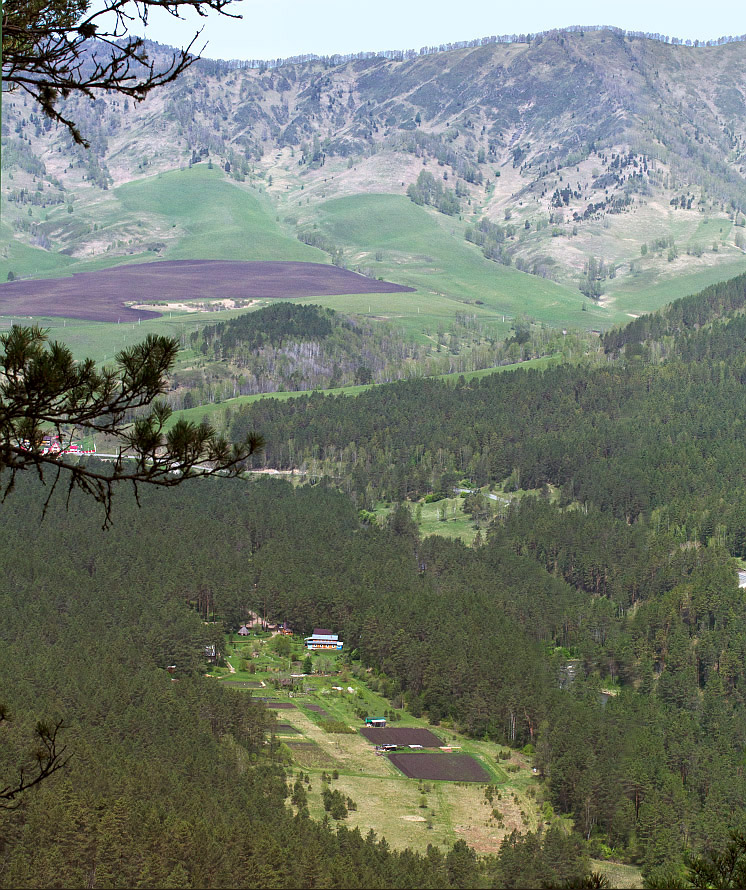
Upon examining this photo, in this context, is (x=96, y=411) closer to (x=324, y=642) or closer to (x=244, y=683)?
(x=244, y=683)

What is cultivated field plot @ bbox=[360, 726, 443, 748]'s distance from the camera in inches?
4461

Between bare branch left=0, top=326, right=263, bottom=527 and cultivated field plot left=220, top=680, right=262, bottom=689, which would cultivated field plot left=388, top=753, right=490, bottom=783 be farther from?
bare branch left=0, top=326, right=263, bottom=527

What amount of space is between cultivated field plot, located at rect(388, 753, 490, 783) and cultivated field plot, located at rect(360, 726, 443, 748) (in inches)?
145

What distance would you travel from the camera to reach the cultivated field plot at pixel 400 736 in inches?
A: 4461

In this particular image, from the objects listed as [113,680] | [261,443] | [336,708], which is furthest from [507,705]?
[261,443]

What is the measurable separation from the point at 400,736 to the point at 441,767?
9726 mm

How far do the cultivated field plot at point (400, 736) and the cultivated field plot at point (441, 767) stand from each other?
3687 mm

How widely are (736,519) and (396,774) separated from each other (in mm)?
90852

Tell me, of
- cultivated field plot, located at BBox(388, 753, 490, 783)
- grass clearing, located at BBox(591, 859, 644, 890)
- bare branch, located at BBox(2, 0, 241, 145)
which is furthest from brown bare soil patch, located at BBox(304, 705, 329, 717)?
bare branch, located at BBox(2, 0, 241, 145)

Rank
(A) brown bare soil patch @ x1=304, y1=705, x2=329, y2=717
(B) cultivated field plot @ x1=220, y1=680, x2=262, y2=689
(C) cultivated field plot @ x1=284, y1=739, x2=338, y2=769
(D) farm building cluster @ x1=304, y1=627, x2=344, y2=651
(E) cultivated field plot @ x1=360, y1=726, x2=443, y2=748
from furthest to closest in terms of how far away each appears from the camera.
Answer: (D) farm building cluster @ x1=304, y1=627, x2=344, y2=651 → (B) cultivated field plot @ x1=220, y1=680, x2=262, y2=689 → (A) brown bare soil patch @ x1=304, y1=705, x2=329, y2=717 → (E) cultivated field plot @ x1=360, y1=726, x2=443, y2=748 → (C) cultivated field plot @ x1=284, y1=739, x2=338, y2=769

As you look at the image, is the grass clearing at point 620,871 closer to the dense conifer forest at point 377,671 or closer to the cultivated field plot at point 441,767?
the dense conifer forest at point 377,671

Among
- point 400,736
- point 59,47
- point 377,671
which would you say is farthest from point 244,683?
point 59,47

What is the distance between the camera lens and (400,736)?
11562cm

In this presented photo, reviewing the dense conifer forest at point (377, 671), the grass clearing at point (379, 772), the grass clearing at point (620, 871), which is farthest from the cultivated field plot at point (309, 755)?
the grass clearing at point (620, 871)
